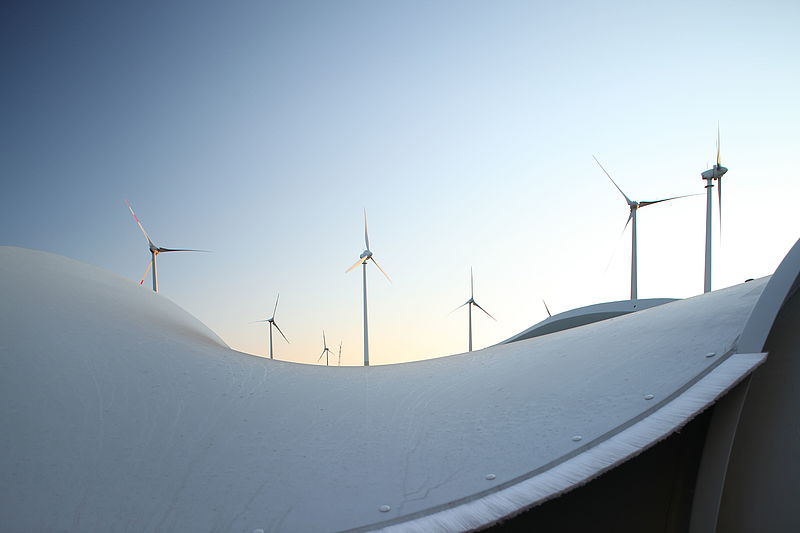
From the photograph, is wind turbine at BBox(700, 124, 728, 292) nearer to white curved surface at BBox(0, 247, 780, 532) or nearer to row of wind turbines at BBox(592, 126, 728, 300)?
row of wind turbines at BBox(592, 126, 728, 300)

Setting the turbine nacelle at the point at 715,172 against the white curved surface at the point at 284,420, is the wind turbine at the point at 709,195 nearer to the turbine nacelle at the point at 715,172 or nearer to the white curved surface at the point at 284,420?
the turbine nacelle at the point at 715,172

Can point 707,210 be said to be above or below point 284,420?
above

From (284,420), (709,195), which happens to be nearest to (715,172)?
(709,195)

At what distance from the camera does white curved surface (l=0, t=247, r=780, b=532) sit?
2.98 m

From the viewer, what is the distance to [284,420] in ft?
13.9

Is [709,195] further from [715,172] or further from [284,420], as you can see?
[284,420]

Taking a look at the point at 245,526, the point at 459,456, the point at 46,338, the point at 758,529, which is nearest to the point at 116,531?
the point at 245,526

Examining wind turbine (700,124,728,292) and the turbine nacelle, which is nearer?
wind turbine (700,124,728,292)

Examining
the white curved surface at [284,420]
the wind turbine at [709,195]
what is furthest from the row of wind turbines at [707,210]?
the white curved surface at [284,420]

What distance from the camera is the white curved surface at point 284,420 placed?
117 inches

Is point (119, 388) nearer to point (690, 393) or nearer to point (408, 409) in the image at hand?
point (408, 409)

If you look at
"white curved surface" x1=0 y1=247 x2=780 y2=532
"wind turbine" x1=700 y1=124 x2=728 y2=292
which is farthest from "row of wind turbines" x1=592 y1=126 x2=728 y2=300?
"white curved surface" x1=0 y1=247 x2=780 y2=532

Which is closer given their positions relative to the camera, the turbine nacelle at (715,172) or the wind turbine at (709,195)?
the wind turbine at (709,195)

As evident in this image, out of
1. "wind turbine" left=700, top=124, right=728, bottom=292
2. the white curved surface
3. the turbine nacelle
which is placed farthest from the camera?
the turbine nacelle
